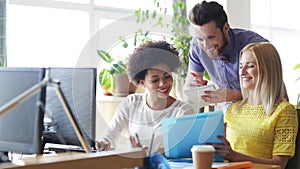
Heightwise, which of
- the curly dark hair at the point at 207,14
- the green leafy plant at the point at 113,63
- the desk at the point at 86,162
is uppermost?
the curly dark hair at the point at 207,14

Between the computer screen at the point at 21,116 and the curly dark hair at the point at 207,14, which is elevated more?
the curly dark hair at the point at 207,14

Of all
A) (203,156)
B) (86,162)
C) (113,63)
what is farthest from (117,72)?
(86,162)

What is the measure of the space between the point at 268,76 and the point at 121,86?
33.7 inches

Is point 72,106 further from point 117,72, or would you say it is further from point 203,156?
point 203,156

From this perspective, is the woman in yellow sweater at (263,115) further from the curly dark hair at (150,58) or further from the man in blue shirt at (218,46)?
the curly dark hair at (150,58)

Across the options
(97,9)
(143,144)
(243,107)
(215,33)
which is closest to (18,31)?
(97,9)

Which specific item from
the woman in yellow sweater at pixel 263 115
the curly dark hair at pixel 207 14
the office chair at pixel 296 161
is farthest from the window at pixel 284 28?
the office chair at pixel 296 161

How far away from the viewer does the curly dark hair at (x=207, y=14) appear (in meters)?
2.45

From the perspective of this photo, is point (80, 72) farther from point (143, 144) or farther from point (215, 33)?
point (215, 33)

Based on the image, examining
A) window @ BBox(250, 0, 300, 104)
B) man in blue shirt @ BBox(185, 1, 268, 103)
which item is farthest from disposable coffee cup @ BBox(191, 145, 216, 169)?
window @ BBox(250, 0, 300, 104)

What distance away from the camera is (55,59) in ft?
11.8

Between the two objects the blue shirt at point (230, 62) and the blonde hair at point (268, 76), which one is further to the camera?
the blue shirt at point (230, 62)

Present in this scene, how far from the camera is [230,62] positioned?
2.69 metres

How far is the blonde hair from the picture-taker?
90.6 inches
